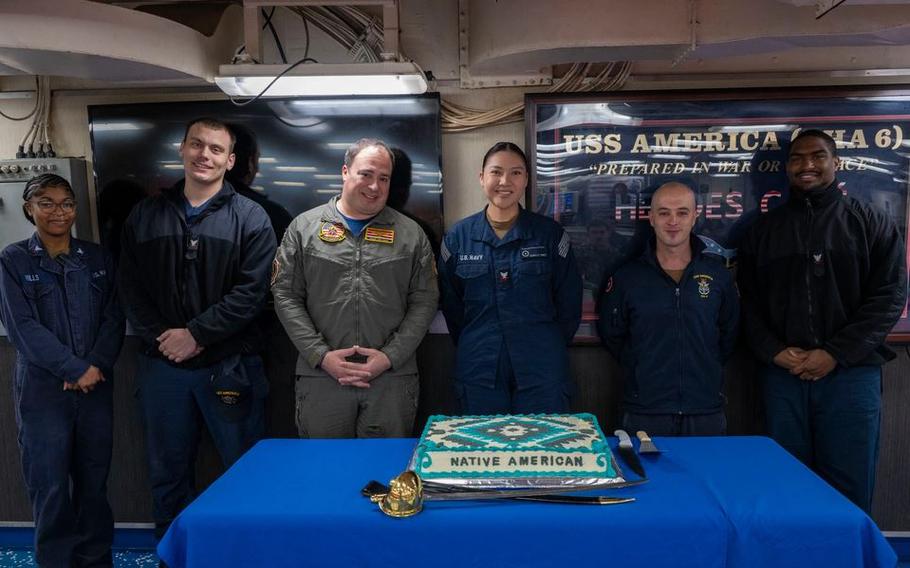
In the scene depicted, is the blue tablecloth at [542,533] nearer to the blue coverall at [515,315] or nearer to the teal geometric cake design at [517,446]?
the teal geometric cake design at [517,446]

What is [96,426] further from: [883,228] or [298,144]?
[883,228]

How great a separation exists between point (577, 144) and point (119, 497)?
9.80 ft

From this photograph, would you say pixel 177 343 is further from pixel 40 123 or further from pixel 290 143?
pixel 40 123

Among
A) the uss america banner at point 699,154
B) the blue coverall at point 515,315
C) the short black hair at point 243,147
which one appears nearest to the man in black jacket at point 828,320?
the uss america banner at point 699,154

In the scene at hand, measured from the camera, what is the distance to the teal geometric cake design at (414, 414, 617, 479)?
1524 millimetres

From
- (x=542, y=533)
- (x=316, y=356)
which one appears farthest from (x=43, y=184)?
(x=542, y=533)

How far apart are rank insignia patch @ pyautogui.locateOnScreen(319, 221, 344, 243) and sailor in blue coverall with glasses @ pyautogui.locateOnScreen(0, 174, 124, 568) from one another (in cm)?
105

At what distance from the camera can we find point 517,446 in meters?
1.62

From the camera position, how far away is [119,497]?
10.7ft

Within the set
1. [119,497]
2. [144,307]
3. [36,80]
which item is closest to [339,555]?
[144,307]

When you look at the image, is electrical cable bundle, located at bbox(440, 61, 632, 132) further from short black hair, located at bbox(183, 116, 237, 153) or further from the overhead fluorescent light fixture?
short black hair, located at bbox(183, 116, 237, 153)

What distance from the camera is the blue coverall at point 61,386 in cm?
266

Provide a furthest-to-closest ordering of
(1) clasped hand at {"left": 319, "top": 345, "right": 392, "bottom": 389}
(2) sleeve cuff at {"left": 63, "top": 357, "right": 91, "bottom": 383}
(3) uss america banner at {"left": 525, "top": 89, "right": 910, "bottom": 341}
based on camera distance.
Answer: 1. (3) uss america banner at {"left": 525, "top": 89, "right": 910, "bottom": 341}
2. (2) sleeve cuff at {"left": 63, "top": 357, "right": 91, "bottom": 383}
3. (1) clasped hand at {"left": 319, "top": 345, "right": 392, "bottom": 389}

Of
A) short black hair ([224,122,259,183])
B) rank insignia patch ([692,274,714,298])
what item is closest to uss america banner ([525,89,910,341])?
rank insignia patch ([692,274,714,298])
